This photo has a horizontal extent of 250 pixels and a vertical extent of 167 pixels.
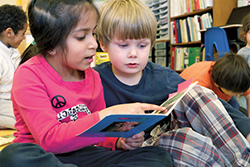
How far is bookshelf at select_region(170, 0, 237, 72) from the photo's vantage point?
2.99 meters

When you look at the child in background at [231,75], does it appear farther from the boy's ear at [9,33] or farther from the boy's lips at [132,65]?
the boy's ear at [9,33]

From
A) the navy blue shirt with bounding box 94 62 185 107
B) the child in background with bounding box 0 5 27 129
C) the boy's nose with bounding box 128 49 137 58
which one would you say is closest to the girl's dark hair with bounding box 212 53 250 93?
the navy blue shirt with bounding box 94 62 185 107

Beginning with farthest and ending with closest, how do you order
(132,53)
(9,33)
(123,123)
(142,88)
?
(9,33)
(142,88)
(132,53)
(123,123)

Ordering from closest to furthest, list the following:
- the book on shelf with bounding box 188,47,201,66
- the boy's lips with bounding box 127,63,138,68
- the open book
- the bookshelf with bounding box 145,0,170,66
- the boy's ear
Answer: the open book, the boy's lips with bounding box 127,63,138,68, the boy's ear, the book on shelf with bounding box 188,47,201,66, the bookshelf with bounding box 145,0,170,66

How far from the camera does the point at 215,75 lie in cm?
151

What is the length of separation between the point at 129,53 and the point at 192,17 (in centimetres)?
289

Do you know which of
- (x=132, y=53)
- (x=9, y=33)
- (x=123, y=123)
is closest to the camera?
(x=123, y=123)

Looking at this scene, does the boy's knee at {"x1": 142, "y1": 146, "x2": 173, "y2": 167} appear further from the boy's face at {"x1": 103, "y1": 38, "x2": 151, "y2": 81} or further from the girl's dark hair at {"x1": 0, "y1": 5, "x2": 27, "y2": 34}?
the girl's dark hair at {"x1": 0, "y1": 5, "x2": 27, "y2": 34}

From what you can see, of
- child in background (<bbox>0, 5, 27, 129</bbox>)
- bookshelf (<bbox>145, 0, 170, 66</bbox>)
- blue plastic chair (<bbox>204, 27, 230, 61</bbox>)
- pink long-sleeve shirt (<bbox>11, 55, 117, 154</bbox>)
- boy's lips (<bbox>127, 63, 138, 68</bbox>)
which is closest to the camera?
pink long-sleeve shirt (<bbox>11, 55, 117, 154</bbox>)

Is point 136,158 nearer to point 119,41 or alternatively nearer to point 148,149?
point 148,149

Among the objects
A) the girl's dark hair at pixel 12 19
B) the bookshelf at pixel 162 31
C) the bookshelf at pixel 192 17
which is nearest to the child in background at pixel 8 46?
the girl's dark hair at pixel 12 19

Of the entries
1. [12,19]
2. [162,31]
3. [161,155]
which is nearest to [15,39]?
[12,19]

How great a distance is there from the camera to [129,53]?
944 millimetres

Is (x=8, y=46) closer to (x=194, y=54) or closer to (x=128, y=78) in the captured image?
(x=128, y=78)
